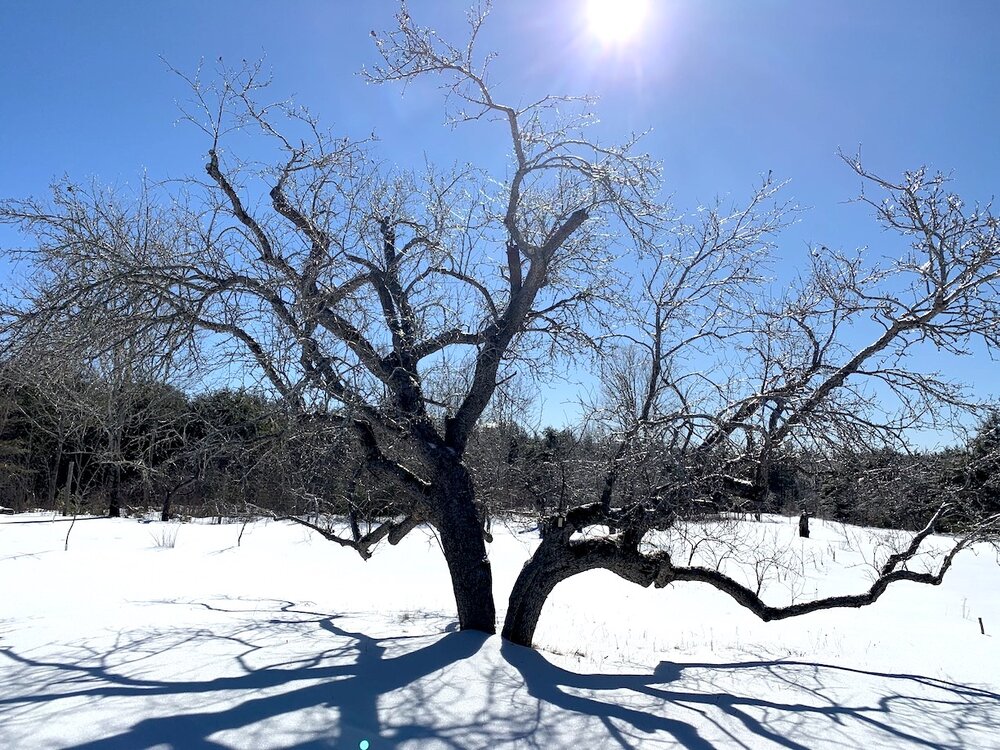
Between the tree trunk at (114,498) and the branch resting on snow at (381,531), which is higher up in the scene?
the tree trunk at (114,498)

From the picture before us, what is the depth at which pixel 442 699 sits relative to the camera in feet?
16.2

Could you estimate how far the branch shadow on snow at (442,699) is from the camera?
14.0 ft

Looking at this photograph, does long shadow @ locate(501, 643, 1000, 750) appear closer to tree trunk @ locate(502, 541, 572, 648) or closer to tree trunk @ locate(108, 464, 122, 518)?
tree trunk @ locate(502, 541, 572, 648)

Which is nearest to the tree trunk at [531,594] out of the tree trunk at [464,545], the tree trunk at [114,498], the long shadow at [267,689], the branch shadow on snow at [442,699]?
the tree trunk at [464,545]

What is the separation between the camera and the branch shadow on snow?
14.0 feet

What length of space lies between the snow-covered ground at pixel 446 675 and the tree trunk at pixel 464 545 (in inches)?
18.9

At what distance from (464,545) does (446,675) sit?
217 cm

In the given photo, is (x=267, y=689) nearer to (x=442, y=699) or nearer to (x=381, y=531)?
(x=442, y=699)

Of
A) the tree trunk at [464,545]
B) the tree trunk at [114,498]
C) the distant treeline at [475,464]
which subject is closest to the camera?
the distant treeline at [475,464]

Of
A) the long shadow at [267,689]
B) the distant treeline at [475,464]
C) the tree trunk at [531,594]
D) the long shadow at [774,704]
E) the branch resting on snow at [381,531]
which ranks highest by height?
the distant treeline at [475,464]

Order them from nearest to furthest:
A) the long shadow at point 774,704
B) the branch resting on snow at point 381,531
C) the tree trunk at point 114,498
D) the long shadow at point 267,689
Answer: the long shadow at point 267,689 < the long shadow at point 774,704 < the branch resting on snow at point 381,531 < the tree trunk at point 114,498

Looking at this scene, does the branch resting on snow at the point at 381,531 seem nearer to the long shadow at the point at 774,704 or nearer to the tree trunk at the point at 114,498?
the long shadow at the point at 774,704

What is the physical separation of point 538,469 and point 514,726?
6128mm

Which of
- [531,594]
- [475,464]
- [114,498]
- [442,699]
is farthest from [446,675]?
[114,498]
